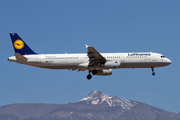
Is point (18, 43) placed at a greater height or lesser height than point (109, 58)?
greater

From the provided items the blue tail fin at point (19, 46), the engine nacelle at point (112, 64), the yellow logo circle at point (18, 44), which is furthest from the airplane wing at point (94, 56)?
the yellow logo circle at point (18, 44)

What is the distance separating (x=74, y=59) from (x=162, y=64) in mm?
20122

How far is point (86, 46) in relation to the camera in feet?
260

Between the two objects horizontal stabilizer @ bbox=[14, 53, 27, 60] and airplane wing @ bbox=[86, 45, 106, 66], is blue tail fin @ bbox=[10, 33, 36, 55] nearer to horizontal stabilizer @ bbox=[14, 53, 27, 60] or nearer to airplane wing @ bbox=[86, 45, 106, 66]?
horizontal stabilizer @ bbox=[14, 53, 27, 60]

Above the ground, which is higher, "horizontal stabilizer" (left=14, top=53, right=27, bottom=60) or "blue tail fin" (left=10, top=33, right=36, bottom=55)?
"blue tail fin" (left=10, top=33, right=36, bottom=55)

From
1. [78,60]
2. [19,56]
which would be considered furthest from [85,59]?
[19,56]

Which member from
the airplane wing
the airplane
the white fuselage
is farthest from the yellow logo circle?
the airplane wing

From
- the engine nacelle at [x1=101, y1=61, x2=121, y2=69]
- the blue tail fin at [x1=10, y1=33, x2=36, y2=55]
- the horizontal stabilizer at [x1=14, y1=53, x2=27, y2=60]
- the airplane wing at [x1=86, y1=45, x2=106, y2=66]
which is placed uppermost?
the blue tail fin at [x1=10, y1=33, x2=36, y2=55]

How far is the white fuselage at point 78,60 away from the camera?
83.1 metres

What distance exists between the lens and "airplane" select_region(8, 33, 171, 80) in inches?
3248

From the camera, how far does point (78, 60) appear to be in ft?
274

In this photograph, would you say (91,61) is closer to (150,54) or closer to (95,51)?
(95,51)

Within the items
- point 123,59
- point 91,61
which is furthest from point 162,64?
point 91,61

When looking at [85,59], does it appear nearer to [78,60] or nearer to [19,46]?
[78,60]
